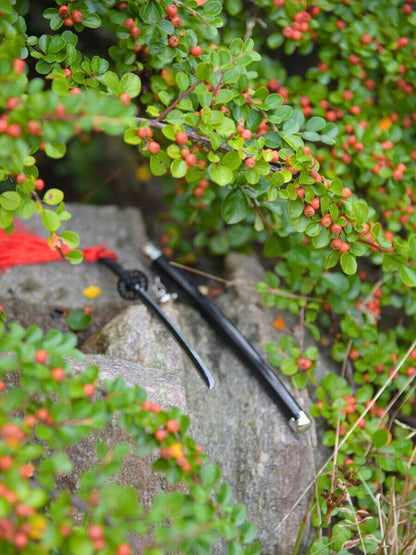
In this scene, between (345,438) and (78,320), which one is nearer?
(345,438)

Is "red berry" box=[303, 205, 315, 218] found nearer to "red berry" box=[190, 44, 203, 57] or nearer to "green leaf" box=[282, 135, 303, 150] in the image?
"green leaf" box=[282, 135, 303, 150]

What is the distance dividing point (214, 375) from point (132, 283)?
13.5 inches

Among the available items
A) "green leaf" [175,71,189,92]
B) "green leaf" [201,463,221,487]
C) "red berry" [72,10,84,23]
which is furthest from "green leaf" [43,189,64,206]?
"green leaf" [201,463,221,487]

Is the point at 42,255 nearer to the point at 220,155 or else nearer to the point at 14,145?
the point at 220,155

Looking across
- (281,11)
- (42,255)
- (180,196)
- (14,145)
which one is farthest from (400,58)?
(14,145)

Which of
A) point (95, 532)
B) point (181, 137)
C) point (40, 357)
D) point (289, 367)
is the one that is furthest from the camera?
point (289, 367)

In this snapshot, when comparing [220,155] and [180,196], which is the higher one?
[220,155]

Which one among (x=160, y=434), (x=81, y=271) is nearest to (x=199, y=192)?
(x=81, y=271)

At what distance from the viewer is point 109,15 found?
1.55 m

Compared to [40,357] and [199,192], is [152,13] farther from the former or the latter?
[40,357]

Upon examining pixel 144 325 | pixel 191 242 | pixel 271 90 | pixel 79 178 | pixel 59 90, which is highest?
pixel 59 90

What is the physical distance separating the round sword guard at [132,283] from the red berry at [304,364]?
48 centimetres

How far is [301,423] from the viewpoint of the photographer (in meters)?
1.54

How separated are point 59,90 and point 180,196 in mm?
818
